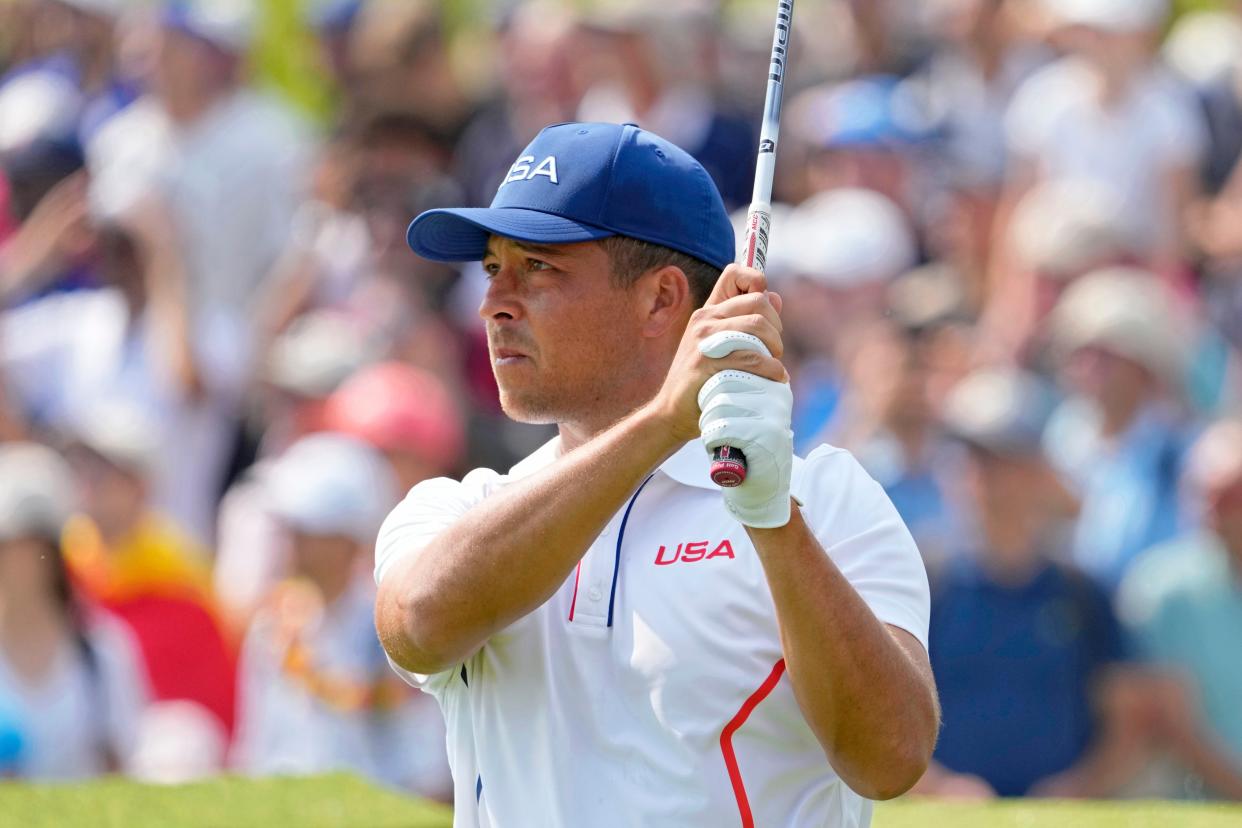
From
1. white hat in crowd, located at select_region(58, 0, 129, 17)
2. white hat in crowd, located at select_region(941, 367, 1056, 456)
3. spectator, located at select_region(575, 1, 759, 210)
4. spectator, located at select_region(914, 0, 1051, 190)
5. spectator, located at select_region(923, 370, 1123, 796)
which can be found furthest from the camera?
white hat in crowd, located at select_region(58, 0, 129, 17)

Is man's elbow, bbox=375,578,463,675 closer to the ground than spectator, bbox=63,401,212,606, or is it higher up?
higher up

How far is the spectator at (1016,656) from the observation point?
593 centimetres

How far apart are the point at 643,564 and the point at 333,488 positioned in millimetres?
3802

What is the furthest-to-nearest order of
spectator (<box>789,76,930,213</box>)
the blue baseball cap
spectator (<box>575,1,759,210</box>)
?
spectator (<box>575,1,759,210</box>), spectator (<box>789,76,930,213</box>), the blue baseball cap

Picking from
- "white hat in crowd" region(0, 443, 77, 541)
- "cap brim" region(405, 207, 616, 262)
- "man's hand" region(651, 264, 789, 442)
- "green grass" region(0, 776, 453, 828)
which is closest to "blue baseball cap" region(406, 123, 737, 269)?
"cap brim" region(405, 207, 616, 262)

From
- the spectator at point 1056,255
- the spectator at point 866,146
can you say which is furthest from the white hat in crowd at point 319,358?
the spectator at point 1056,255

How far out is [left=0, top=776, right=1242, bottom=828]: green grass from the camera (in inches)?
161

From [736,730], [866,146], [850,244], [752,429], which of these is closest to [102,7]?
[866,146]

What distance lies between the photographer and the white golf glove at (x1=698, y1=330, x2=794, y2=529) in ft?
8.31

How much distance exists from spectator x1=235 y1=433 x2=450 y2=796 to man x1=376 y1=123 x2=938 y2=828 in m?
3.03

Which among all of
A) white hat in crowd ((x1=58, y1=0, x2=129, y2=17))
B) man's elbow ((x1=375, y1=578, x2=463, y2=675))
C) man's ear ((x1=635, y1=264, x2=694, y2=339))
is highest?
man's ear ((x1=635, y1=264, x2=694, y2=339))

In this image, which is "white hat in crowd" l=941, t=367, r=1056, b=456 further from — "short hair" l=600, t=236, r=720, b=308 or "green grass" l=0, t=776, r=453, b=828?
"short hair" l=600, t=236, r=720, b=308

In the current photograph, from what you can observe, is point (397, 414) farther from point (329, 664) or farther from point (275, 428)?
point (329, 664)

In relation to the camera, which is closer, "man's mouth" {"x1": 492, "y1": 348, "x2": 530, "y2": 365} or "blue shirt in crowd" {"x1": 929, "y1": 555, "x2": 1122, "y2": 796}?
"man's mouth" {"x1": 492, "y1": 348, "x2": 530, "y2": 365}
